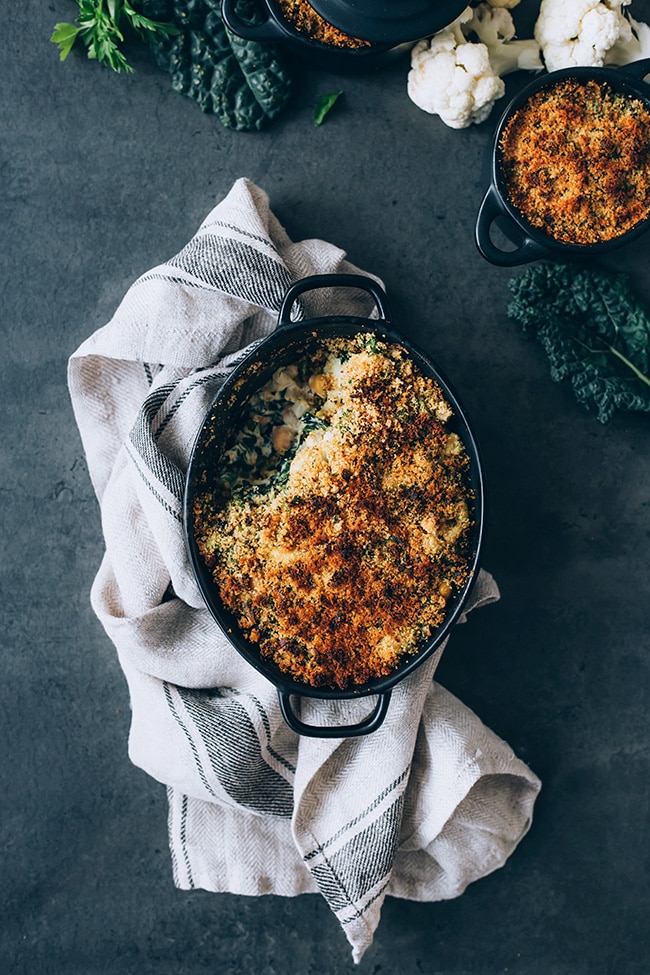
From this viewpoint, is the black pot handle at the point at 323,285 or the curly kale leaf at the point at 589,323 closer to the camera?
the black pot handle at the point at 323,285

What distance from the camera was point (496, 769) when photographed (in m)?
1.51

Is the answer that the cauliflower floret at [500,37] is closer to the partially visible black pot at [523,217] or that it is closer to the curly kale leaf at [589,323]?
the partially visible black pot at [523,217]

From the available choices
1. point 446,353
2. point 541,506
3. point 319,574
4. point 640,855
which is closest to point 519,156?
point 446,353

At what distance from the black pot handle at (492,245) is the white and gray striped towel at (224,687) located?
10.6 inches

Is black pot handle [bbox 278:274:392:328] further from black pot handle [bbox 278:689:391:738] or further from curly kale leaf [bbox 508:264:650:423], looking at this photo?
black pot handle [bbox 278:689:391:738]

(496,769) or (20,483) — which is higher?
(20,483)

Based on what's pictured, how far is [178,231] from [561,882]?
158 centimetres

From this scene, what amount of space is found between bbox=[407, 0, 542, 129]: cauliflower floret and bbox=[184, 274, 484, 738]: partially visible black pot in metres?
0.49

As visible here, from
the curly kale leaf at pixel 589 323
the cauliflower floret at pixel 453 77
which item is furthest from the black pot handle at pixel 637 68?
the curly kale leaf at pixel 589 323

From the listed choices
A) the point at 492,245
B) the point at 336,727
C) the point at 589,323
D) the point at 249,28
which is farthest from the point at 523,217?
the point at 336,727

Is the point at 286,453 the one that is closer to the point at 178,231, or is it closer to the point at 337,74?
the point at 178,231

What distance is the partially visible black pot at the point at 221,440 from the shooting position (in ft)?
4.09

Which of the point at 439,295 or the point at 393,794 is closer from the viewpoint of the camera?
the point at 393,794

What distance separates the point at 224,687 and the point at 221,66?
3.95 feet
